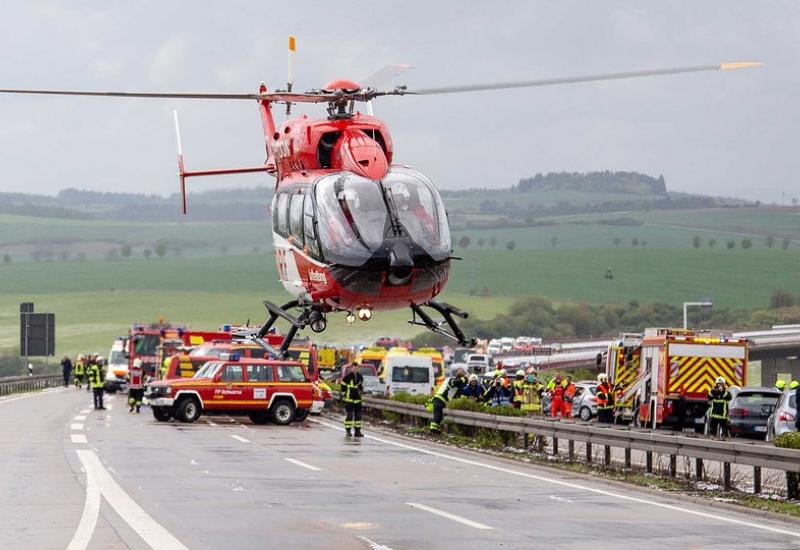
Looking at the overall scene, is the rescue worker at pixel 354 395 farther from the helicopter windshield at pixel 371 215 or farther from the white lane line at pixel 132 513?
the helicopter windshield at pixel 371 215

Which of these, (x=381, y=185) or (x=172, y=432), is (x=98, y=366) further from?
(x=381, y=185)

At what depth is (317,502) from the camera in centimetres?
1917

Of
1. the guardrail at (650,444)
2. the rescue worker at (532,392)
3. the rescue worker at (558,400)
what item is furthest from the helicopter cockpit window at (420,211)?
the rescue worker at (532,392)

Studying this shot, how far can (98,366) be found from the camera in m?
45.2

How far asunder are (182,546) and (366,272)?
8975 millimetres

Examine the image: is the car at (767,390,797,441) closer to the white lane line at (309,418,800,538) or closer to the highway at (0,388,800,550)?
the highway at (0,388,800,550)

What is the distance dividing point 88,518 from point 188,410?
22174mm

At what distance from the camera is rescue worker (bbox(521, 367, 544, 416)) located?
48.6 metres

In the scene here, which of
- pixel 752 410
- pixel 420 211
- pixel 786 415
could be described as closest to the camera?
pixel 420 211

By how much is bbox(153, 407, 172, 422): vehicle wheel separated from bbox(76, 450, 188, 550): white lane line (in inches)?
561

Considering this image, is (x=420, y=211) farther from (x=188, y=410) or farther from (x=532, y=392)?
(x=532, y=392)

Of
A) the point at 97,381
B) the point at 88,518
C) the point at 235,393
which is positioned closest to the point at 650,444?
the point at 88,518

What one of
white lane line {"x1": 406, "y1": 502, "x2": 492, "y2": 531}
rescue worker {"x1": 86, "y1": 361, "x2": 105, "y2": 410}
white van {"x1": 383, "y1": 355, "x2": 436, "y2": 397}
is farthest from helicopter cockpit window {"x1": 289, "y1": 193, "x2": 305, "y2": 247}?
white van {"x1": 383, "y1": 355, "x2": 436, "y2": 397}

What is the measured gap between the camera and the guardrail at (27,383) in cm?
6568
